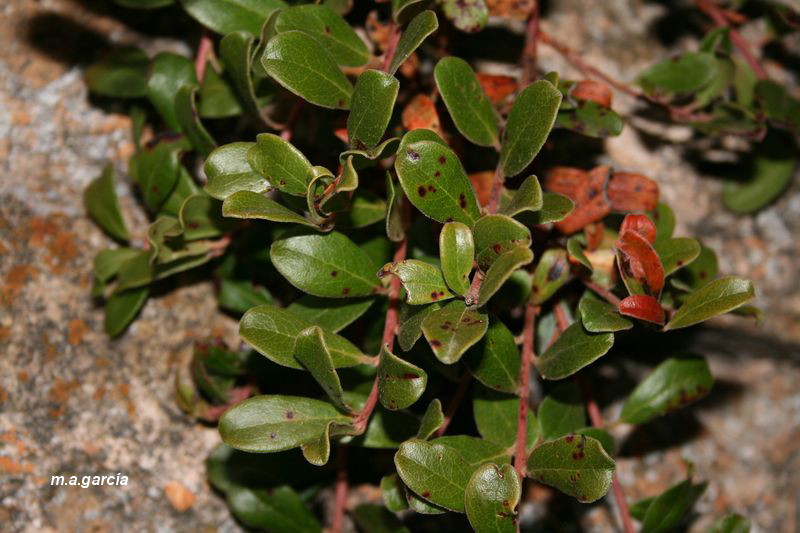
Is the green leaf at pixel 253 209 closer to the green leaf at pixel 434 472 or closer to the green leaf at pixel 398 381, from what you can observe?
the green leaf at pixel 398 381

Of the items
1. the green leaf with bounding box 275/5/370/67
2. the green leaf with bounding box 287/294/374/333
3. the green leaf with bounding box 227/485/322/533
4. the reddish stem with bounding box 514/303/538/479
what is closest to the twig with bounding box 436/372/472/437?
the reddish stem with bounding box 514/303/538/479

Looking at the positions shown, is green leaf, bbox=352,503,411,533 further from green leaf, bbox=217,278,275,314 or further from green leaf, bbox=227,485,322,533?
green leaf, bbox=217,278,275,314

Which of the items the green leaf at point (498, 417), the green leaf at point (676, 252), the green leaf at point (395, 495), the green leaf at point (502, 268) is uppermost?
the green leaf at point (502, 268)

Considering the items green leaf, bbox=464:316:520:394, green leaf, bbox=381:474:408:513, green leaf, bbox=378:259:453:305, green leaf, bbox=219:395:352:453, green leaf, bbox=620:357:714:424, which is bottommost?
green leaf, bbox=620:357:714:424

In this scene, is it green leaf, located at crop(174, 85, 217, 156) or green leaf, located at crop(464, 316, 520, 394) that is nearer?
green leaf, located at crop(464, 316, 520, 394)

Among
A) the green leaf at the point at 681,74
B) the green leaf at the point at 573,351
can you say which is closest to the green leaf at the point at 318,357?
the green leaf at the point at 573,351

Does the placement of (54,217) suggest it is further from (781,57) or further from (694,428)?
(781,57)

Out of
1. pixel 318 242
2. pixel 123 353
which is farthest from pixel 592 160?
pixel 123 353

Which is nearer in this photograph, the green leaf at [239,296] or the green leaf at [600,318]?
the green leaf at [600,318]
